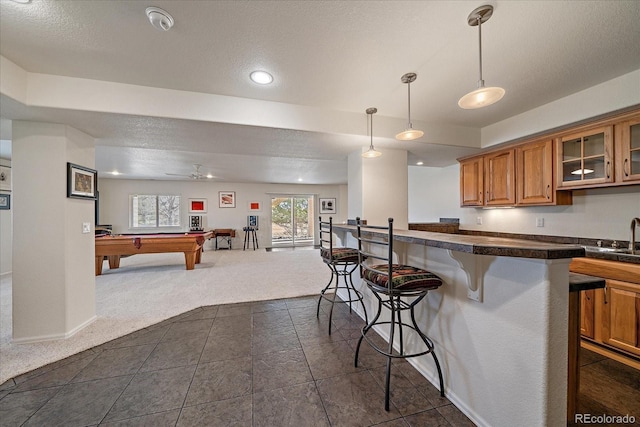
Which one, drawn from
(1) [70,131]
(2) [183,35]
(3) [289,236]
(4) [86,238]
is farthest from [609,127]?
(3) [289,236]

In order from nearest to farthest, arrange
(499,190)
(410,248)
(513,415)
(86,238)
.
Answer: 1. (513,415)
2. (410,248)
3. (86,238)
4. (499,190)

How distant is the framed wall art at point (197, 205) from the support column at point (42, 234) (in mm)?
5970

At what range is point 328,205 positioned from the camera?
30.5 feet

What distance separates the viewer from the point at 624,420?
1.38m

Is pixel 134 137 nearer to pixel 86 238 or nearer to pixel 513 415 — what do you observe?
pixel 86 238

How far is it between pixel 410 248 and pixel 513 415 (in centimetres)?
109

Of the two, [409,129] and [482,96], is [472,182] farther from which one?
[482,96]

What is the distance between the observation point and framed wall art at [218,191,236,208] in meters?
8.31

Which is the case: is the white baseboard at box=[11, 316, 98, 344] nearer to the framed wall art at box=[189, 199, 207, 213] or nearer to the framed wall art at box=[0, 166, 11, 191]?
the framed wall art at box=[0, 166, 11, 191]

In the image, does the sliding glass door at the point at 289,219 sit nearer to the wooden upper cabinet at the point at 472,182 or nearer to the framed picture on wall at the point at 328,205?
the framed picture on wall at the point at 328,205

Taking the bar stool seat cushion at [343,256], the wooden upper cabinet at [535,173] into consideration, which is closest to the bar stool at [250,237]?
the bar stool seat cushion at [343,256]

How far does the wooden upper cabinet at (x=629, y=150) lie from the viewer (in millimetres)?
2055

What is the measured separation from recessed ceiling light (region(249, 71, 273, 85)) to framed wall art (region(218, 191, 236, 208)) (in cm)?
685

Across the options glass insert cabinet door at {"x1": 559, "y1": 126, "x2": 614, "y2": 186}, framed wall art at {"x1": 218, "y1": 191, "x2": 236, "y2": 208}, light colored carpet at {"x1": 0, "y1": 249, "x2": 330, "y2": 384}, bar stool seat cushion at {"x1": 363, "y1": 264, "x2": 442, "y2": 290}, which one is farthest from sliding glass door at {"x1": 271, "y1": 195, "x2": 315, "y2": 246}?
bar stool seat cushion at {"x1": 363, "y1": 264, "x2": 442, "y2": 290}
